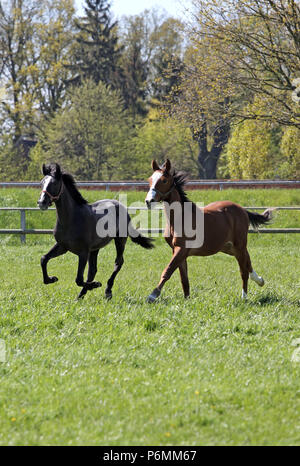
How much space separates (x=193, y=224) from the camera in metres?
8.63

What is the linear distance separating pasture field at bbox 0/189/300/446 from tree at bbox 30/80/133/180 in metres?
30.5

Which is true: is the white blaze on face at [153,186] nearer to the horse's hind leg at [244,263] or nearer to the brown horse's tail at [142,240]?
the horse's hind leg at [244,263]

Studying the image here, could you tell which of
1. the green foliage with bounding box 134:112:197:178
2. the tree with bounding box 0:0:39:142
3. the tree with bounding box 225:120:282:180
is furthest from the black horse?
the tree with bounding box 0:0:39:142

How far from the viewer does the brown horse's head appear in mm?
8164

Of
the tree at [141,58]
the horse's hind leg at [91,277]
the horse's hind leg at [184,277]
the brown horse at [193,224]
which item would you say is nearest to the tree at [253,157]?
the tree at [141,58]

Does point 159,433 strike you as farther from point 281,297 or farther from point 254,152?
point 254,152

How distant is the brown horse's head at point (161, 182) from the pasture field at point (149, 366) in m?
1.49

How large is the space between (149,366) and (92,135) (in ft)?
117

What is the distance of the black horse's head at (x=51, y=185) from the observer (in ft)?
27.7

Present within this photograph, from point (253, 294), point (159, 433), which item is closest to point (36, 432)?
point (159, 433)

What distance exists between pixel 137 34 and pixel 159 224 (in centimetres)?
3004

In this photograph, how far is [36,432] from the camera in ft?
13.7

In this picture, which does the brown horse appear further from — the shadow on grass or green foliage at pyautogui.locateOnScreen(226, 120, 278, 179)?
green foliage at pyautogui.locateOnScreen(226, 120, 278, 179)

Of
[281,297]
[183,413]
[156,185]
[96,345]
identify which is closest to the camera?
[183,413]
